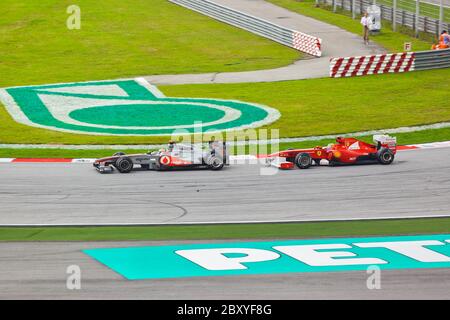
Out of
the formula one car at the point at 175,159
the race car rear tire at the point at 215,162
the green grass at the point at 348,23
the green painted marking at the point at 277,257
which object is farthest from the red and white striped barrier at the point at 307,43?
the green painted marking at the point at 277,257

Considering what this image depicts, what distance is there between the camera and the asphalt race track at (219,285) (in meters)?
18.8

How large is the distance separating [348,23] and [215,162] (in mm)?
35139

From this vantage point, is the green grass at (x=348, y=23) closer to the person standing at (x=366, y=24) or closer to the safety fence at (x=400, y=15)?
the safety fence at (x=400, y=15)

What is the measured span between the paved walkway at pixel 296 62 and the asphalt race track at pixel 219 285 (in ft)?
93.6

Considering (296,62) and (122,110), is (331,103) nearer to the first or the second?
(122,110)

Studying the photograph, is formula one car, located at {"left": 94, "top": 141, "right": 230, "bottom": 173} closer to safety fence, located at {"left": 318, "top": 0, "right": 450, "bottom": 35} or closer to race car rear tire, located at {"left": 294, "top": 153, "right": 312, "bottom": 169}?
race car rear tire, located at {"left": 294, "top": 153, "right": 312, "bottom": 169}

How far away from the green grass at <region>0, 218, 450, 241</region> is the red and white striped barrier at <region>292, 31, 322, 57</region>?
99.8 feet

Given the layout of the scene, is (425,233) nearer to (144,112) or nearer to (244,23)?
(144,112)

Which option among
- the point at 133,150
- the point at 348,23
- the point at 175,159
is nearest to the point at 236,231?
the point at 175,159

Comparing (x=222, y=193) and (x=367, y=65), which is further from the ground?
(x=367, y=65)

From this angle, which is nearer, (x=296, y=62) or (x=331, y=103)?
(x=331, y=103)

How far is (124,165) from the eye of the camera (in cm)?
3094

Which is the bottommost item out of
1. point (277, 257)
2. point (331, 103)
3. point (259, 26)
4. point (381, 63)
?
point (277, 257)

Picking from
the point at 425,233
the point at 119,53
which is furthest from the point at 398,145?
the point at 119,53
